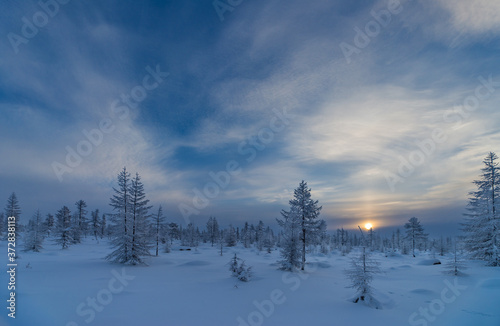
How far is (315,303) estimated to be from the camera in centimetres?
1359

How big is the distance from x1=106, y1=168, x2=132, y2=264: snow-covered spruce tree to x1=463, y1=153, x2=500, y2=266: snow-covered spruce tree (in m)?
38.5

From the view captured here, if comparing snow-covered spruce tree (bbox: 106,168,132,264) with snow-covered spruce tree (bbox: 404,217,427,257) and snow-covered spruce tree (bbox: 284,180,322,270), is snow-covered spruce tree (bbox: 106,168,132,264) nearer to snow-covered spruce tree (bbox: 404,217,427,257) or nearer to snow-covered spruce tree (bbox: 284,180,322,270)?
snow-covered spruce tree (bbox: 284,180,322,270)

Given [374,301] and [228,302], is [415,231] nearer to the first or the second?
[374,301]

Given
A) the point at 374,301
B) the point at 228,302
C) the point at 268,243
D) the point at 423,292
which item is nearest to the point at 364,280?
the point at 374,301

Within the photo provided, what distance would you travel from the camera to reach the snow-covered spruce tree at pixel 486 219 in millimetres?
24875

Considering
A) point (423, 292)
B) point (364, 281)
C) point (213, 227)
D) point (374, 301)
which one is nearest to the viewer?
point (374, 301)

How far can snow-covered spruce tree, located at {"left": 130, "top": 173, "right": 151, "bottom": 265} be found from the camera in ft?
86.3

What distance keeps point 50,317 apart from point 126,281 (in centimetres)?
861

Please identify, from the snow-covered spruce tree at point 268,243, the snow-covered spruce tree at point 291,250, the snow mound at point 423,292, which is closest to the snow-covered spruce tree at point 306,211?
the snow-covered spruce tree at point 291,250

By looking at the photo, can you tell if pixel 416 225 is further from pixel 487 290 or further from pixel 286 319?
pixel 286 319

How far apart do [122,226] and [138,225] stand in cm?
166

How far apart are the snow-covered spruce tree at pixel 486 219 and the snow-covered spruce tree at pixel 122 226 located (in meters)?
38.5

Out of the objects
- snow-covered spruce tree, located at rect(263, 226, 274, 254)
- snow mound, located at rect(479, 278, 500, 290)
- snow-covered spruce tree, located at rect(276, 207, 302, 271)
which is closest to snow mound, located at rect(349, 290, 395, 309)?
snow mound, located at rect(479, 278, 500, 290)

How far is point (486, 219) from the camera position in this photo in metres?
26.0
